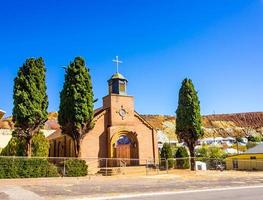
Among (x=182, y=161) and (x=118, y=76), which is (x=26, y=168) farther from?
(x=182, y=161)

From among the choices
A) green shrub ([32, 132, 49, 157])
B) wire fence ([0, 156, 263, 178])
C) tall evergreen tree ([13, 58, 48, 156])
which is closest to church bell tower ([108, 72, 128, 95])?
wire fence ([0, 156, 263, 178])

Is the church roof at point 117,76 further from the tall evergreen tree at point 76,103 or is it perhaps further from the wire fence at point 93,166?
the wire fence at point 93,166

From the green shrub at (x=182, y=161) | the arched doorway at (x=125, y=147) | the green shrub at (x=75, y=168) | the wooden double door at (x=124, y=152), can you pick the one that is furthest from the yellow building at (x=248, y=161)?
the green shrub at (x=75, y=168)

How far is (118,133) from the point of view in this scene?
35.9 m

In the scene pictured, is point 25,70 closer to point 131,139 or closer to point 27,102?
point 27,102

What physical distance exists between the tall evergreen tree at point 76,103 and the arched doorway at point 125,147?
484 centimetres

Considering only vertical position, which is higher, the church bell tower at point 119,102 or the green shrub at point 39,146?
the church bell tower at point 119,102

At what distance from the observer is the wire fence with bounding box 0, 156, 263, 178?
80.3 feet

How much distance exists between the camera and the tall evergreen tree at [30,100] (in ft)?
92.4

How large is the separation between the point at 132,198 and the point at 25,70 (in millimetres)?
19341

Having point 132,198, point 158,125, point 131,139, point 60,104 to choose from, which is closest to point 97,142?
point 131,139

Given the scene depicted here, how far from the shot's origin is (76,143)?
3106 cm

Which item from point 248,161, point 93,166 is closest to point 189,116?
point 93,166

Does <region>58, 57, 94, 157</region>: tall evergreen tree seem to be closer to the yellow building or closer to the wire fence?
the wire fence
